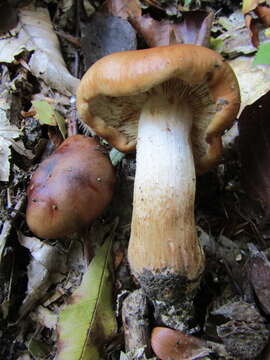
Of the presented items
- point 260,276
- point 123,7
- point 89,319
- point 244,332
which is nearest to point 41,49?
point 123,7

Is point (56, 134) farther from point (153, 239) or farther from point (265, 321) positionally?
point (265, 321)

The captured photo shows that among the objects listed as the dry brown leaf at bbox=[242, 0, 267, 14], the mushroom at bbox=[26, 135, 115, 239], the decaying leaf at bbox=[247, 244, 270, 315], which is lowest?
the decaying leaf at bbox=[247, 244, 270, 315]

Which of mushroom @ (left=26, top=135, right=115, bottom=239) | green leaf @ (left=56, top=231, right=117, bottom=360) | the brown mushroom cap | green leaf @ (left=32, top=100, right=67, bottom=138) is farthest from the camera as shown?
green leaf @ (left=32, top=100, right=67, bottom=138)

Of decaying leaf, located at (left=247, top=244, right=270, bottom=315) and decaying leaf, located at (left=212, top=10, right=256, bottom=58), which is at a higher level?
decaying leaf, located at (left=212, top=10, right=256, bottom=58)

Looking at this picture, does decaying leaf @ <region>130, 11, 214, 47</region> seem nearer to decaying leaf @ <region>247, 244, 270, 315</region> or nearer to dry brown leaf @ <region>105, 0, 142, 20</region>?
dry brown leaf @ <region>105, 0, 142, 20</region>

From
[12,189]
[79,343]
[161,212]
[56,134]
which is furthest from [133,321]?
[56,134]

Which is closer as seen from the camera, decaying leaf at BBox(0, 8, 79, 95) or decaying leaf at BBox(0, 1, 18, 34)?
decaying leaf at BBox(0, 8, 79, 95)

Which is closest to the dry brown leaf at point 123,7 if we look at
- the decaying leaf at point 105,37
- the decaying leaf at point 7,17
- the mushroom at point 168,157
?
the decaying leaf at point 105,37

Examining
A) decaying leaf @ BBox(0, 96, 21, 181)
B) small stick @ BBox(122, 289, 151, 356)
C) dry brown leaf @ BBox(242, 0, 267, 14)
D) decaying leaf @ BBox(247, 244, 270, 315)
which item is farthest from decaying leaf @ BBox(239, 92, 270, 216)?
decaying leaf @ BBox(0, 96, 21, 181)
